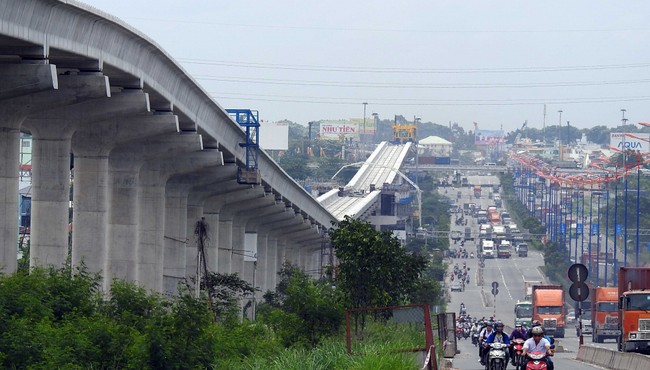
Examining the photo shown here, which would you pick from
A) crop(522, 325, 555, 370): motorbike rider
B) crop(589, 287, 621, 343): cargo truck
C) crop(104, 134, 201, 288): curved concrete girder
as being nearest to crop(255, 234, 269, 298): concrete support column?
crop(589, 287, 621, 343): cargo truck

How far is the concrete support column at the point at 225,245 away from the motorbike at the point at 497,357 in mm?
53767

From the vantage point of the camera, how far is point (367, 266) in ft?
192

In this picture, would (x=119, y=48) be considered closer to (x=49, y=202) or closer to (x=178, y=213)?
(x=49, y=202)

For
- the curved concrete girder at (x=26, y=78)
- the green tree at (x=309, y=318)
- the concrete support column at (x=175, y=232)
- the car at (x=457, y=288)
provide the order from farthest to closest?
the car at (x=457, y=288)
the concrete support column at (x=175, y=232)
the green tree at (x=309, y=318)
the curved concrete girder at (x=26, y=78)

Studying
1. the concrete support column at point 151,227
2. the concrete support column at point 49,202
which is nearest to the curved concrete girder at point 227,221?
the concrete support column at point 151,227

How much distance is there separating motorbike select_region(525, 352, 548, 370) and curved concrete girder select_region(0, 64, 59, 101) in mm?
15851

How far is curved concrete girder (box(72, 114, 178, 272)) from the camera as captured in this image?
2207 inches

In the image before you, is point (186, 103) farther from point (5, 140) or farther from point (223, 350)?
point (223, 350)

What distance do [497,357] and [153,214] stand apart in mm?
32894

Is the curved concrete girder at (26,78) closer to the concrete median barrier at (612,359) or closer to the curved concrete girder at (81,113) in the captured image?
the curved concrete girder at (81,113)

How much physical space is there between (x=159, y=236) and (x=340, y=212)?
8334 centimetres

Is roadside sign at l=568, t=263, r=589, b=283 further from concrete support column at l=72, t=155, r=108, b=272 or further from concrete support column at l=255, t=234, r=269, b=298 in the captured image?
concrete support column at l=255, t=234, r=269, b=298

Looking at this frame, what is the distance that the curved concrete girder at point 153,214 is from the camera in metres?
68.4

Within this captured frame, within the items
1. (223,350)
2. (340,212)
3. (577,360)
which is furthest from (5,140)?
(340,212)
